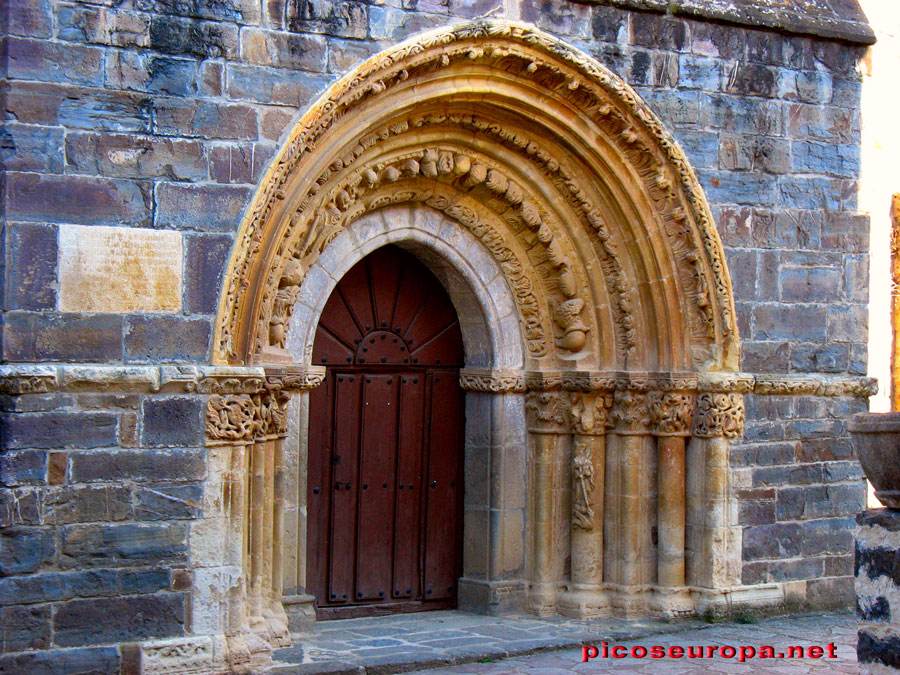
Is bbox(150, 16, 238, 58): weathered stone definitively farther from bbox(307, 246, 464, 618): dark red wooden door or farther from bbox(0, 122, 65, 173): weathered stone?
bbox(307, 246, 464, 618): dark red wooden door

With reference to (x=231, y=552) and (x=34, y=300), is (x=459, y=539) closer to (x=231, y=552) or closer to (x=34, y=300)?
(x=231, y=552)

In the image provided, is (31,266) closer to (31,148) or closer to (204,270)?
(31,148)

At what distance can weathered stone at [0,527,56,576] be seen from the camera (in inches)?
205

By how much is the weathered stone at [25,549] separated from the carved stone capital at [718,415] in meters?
3.80

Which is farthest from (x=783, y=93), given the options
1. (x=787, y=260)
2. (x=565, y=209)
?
(x=565, y=209)

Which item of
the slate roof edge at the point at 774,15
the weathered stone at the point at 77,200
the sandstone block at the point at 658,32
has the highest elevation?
the slate roof edge at the point at 774,15

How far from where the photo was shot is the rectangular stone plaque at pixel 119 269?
5375 mm

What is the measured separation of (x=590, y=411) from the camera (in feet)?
24.0

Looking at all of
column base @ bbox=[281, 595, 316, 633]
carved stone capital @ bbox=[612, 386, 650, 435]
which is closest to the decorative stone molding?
carved stone capital @ bbox=[612, 386, 650, 435]

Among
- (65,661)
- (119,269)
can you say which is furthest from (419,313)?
(65,661)

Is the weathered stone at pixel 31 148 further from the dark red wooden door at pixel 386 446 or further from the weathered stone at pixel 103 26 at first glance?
the dark red wooden door at pixel 386 446

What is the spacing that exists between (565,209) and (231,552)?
295 cm

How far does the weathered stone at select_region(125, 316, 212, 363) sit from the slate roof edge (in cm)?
305

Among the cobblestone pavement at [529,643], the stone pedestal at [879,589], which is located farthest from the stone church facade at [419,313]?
the stone pedestal at [879,589]
